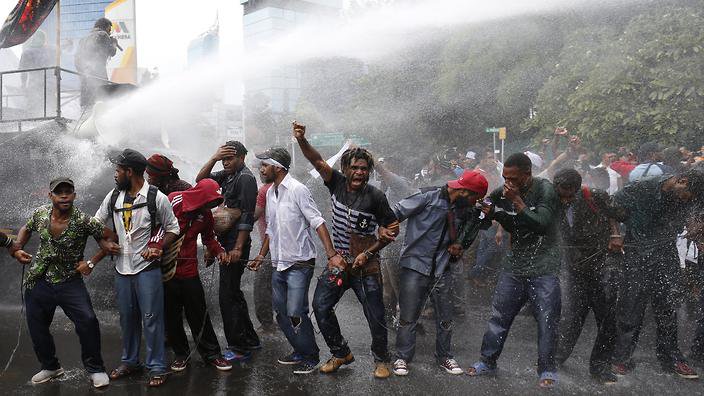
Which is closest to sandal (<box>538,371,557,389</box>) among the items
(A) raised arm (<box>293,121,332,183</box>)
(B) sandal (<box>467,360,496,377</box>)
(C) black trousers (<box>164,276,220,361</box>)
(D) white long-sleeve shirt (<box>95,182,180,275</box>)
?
(B) sandal (<box>467,360,496,377</box>)

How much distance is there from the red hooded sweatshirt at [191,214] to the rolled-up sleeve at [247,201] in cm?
33

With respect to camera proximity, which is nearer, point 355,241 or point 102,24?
point 355,241

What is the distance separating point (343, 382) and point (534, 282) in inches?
59.2

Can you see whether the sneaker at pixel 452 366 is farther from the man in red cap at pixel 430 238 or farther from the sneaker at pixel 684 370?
the sneaker at pixel 684 370

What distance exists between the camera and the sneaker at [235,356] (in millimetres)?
4828

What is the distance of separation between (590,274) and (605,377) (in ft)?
2.40

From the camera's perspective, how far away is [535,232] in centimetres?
415

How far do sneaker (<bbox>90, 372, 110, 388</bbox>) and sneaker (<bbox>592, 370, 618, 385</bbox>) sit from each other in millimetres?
3413

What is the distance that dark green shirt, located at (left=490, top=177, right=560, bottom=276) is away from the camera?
4098 mm

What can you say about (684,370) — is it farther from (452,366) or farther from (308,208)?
(308,208)

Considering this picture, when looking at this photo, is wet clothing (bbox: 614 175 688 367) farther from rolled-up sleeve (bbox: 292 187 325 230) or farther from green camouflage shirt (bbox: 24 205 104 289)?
green camouflage shirt (bbox: 24 205 104 289)

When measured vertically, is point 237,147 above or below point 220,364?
above

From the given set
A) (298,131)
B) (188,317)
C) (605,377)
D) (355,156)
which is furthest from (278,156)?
(605,377)

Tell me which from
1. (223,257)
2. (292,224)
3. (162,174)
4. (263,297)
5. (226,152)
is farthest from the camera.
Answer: (263,297)
